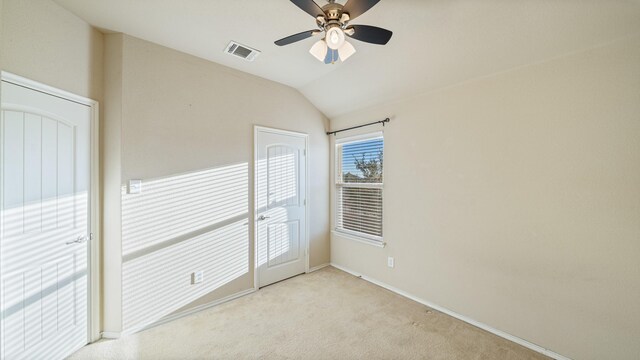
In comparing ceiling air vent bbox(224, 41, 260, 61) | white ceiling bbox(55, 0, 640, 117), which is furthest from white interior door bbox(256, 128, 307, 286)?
white ceiling bbox(55, 0, 640, 117)

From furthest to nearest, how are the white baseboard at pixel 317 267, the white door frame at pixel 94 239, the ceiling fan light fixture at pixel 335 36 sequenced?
the white baseboard at pixel 317 267 → the white door frame at pixel 94 239 → the ceiling fan light fixture at pixel 335 36

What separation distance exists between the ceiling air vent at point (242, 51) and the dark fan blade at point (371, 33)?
1.28 metres

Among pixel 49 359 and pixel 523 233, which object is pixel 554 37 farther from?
pixel 49 359

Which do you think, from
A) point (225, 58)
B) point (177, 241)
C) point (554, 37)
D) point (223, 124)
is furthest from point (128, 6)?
point (554, 37)

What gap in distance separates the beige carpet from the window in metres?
1.00

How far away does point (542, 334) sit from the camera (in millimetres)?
1945

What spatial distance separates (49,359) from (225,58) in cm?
293

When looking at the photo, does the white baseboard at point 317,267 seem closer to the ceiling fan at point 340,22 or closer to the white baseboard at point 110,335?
the white baseboard at point 110,335

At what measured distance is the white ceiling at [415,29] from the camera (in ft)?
5.40

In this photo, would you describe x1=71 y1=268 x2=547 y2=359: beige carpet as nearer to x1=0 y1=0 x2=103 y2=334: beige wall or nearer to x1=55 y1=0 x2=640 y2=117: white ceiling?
x1=0 y1=0 x2=103 y2=334: beige wall

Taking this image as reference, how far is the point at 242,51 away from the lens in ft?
8.02

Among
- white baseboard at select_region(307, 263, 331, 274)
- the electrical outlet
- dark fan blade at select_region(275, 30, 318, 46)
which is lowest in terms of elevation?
white baseboard at select_region(307, 263, 331, 274)

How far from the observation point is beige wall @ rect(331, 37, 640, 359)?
166 cm

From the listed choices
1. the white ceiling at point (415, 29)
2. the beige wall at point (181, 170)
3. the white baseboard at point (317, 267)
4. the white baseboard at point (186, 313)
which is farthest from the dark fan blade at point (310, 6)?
the white baseboard at point (317, 267)
